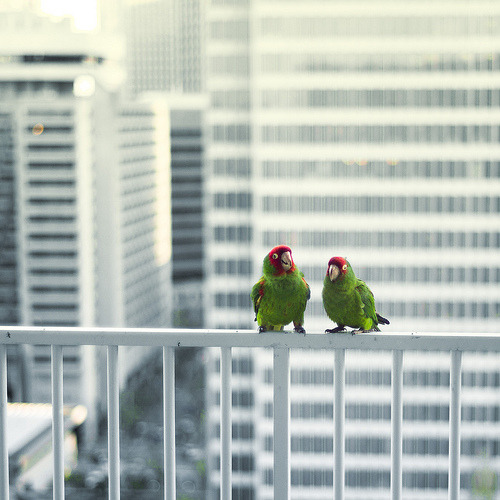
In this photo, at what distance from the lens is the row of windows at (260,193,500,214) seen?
18875mm

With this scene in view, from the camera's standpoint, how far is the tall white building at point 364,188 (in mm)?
18375

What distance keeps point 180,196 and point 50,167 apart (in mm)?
8960

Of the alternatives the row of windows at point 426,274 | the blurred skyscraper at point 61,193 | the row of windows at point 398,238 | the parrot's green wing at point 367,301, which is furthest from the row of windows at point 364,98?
the parrot's green wing at point 367,301

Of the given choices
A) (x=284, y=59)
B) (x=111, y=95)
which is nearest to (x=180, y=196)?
(x=111, y=95)

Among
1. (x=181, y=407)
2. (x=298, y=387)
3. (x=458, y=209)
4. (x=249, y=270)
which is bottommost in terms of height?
(x=181, y=407)

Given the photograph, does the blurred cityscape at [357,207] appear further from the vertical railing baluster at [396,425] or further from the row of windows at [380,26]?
the vertical railing baluster at [396,425]

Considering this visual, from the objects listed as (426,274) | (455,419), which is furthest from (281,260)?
(426,274)

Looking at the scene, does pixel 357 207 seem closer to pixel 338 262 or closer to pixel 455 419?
pixel 338 262

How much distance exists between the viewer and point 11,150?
25516 millimetres

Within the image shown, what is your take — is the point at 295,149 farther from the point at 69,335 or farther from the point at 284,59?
the point at 69,335

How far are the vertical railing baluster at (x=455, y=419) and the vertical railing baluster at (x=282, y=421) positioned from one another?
20 centimetres

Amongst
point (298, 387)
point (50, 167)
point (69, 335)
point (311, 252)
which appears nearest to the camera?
point (69, 335)

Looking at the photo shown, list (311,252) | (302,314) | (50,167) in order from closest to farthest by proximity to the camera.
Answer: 1. (302,314)
2. (311,252)
3. (50,167)

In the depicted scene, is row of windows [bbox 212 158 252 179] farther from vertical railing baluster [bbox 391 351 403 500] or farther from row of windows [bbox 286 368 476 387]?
vertical railing baluster [bbox 391 351 403 500]
